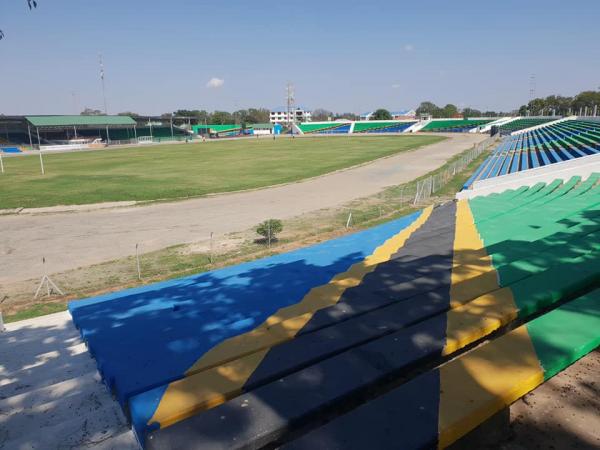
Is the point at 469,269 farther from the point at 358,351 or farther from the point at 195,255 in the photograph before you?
the point at 195,255

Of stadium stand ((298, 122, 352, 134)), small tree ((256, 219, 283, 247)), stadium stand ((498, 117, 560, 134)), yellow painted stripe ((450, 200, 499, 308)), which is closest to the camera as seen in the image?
yellow painted stripe ((450, 200, 499, 308))

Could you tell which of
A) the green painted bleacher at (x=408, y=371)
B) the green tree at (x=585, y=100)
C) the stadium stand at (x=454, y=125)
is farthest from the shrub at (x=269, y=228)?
the stadium stand at (x=454, y=125)

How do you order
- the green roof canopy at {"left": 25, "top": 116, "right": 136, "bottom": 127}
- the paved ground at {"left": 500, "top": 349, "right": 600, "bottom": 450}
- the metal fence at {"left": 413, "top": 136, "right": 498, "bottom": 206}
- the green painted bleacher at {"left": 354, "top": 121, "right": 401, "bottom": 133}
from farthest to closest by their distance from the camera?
the green painted bleacher at {"left": 354, "top": 121, "right": 401, "bottom": 133} → the green roof canopy at {"left": 25, "top": 116, "right": 136, "bottom": 127} → the metal fence at {"left": 413, "top": 136, "right": 498, "bottom": 206} → the paved ground at {"left": 500, "top": 349, "right": 600, "bottom": 450}

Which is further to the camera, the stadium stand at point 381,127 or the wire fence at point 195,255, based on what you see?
the stadium stand at point 381,127

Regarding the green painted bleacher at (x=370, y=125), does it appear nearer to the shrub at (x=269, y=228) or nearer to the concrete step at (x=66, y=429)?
the shrub at (x=269, y=228)

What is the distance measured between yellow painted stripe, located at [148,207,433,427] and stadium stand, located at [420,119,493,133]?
117265 mm

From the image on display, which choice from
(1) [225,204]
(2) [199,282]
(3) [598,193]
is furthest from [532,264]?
(1) [225,204]

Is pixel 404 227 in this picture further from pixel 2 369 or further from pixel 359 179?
pixel 359 179

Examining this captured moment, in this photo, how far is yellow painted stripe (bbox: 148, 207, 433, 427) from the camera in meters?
2.30

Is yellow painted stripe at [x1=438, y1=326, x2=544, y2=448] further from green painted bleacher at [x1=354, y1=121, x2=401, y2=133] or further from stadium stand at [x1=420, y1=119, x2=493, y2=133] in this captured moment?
green painted bleacher at [x1=354, y1=121, x2=401, y2=133]

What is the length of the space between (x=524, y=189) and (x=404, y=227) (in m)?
6.33

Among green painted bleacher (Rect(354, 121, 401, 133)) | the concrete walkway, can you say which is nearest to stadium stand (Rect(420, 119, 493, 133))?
green painted bleacher (Rect(354, 121, 401, 133))

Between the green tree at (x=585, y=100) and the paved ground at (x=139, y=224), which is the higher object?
the green tree at (x=585, y=100)

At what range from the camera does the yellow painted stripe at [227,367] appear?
2301mm
